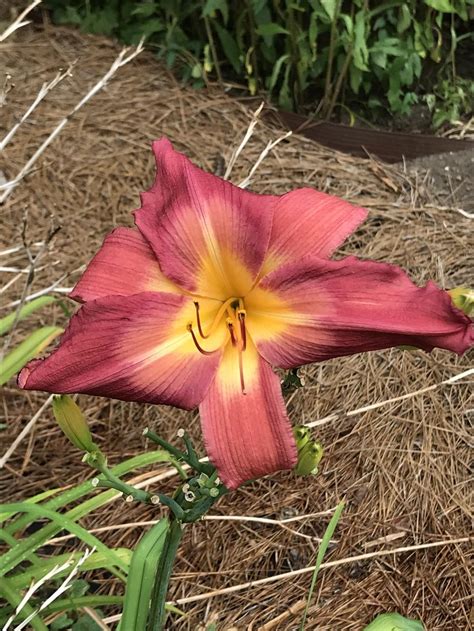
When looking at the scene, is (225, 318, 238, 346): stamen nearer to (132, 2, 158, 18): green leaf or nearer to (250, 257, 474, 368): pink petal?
(250, 257, 474, 368): pink petal

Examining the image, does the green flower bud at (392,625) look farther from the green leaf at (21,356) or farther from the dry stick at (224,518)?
the green leaf at (21,356)

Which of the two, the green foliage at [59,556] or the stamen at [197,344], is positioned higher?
the stamen at [197,344]

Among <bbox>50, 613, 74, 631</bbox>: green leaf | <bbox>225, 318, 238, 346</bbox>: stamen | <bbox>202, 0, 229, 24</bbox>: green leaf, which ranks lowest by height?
<bbox>50, 613, 74, 631</bbox>: green leaf

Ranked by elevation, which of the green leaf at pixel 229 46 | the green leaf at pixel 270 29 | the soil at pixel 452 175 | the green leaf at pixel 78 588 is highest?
the green leaf at pixel 270 29

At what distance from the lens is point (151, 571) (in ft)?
2.62

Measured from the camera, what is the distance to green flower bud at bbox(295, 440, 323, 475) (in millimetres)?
697

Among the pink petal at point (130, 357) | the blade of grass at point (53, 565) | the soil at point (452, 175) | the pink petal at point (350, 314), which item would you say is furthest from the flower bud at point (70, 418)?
the soil at point (452, 175)

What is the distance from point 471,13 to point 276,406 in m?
2.26

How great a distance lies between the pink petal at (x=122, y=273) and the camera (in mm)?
626

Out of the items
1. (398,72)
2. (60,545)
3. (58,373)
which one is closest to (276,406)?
(58,373)

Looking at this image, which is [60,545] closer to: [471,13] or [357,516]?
[357,516]

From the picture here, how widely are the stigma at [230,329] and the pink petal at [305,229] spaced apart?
0.15ft

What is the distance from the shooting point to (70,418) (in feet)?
2.35

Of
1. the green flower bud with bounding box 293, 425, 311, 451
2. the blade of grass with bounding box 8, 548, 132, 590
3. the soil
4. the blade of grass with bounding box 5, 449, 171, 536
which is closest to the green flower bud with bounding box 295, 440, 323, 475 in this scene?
the green flower bud with bounding box 293, 425, 311, 451
